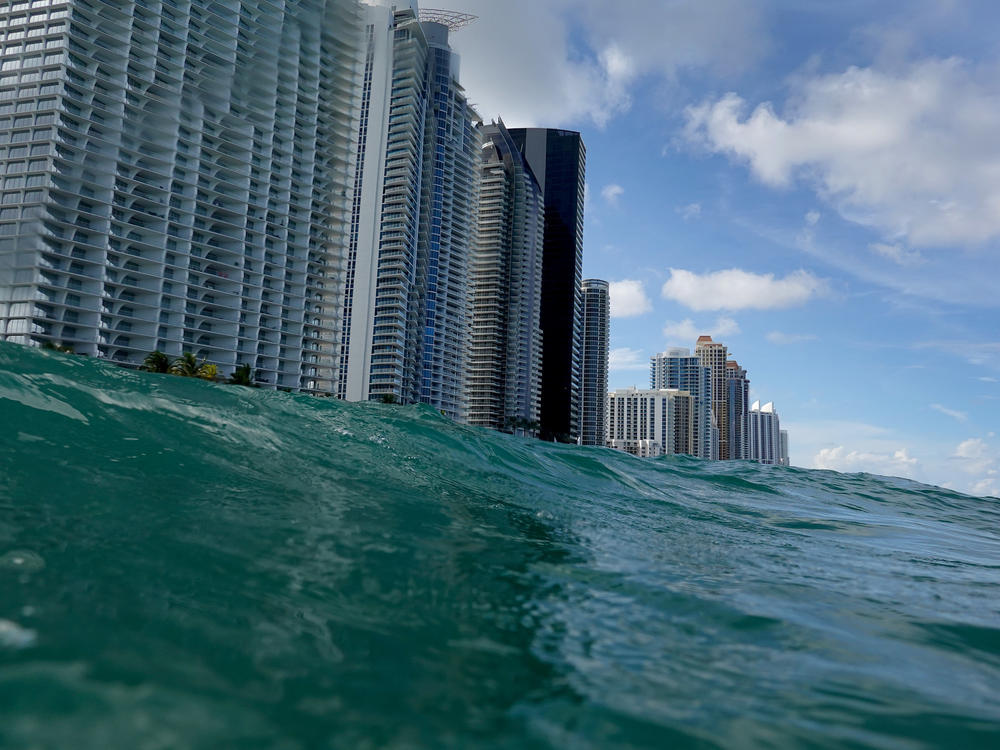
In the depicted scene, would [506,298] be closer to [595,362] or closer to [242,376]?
[595,362]

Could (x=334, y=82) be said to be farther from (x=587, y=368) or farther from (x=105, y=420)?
(x=105, y=420)

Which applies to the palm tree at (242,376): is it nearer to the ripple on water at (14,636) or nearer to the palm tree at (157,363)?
the palm tree at (157,363)

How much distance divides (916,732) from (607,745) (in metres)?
1.07

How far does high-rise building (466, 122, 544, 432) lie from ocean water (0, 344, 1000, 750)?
12761 cm

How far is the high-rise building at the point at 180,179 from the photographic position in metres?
73.7

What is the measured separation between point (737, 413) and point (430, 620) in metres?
205

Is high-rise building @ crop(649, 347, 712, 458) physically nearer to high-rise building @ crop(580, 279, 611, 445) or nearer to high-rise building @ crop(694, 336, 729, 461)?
high-rise building @ crop(694, 336, 729, 461)

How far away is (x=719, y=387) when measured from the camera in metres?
195

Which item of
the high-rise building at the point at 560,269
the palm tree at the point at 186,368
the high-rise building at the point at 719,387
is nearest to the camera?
the palm tree at the point at 186,368

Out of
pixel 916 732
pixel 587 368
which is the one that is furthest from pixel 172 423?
pixel 587 368

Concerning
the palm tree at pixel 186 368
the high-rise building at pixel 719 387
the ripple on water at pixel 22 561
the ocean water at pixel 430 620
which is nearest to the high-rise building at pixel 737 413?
the high-rise building at pixel 719 387

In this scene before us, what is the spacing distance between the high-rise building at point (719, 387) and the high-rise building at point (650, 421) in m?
21.6

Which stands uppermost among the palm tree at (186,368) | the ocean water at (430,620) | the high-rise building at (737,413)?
the high-rise building at (737,413)

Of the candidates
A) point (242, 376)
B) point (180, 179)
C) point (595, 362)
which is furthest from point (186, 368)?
point (595, 362)
